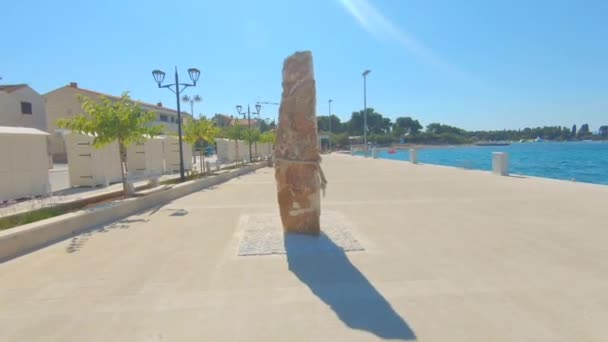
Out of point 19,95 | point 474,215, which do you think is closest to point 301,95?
point 474,215

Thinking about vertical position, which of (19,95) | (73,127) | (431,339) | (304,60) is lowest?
(431,339)

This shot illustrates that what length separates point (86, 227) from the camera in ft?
23.3

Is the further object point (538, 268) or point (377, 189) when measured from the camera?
point (377, 189)

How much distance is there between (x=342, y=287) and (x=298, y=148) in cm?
263

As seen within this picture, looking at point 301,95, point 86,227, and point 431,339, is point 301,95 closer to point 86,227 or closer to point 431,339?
point 431,339

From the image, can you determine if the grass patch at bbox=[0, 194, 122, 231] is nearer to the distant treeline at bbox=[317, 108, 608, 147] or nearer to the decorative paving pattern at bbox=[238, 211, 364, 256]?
the decorative paving pattern at bbox=[238, 211, 364, 256]

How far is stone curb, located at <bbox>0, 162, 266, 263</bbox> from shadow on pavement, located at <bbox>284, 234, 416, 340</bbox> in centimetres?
419

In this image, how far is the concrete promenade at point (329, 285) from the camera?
318 centimetres

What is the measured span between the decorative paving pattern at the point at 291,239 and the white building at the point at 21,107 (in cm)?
3281

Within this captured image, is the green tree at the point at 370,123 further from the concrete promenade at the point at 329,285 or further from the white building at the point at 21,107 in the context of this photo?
the concrete promenade at the point at 329,285

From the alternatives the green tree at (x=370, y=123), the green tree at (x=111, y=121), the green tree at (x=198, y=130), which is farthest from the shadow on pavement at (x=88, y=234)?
the green tree at (x=370, y=123)

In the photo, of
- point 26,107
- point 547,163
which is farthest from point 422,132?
point 26,107

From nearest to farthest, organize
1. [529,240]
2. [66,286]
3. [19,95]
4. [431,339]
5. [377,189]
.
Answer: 1. [431,339]
2. [66,286]
3. [529,240]
4. [377,189]
5. [19,95]

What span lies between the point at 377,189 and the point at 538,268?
821 cm
